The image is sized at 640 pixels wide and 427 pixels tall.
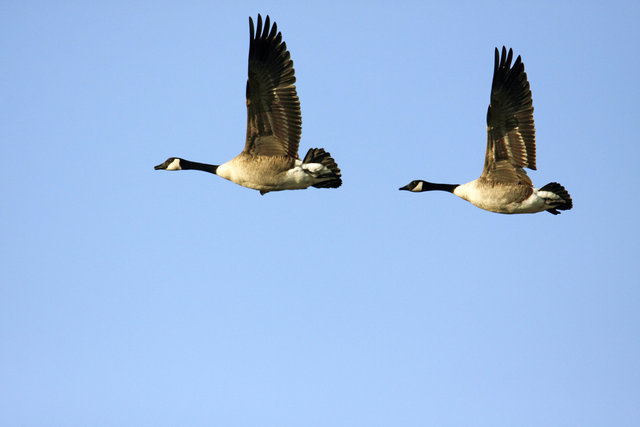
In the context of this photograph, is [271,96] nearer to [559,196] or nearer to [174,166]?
[174,166]

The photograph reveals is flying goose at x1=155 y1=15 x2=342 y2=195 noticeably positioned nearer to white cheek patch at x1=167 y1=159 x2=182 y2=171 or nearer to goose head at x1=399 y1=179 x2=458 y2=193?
white cheek patch at x1=167 y1=159 x2=182 y2=171

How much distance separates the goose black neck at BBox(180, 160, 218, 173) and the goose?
5.04 metres

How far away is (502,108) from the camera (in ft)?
62.5

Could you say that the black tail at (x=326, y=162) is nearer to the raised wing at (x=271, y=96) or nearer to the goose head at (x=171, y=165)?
the raised wing at (x=271, y=96)

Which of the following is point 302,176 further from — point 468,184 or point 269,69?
point 468,184

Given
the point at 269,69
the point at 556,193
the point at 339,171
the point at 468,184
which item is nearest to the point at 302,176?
the point at 339,171

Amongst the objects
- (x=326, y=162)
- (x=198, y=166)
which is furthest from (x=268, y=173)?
(x=198, y=166)

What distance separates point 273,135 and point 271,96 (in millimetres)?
738

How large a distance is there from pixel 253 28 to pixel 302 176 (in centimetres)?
282

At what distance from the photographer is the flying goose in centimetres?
1827

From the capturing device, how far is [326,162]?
18.9 meters

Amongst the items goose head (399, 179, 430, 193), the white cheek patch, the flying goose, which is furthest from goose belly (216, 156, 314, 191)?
goose head (399, 179, 430, 193)

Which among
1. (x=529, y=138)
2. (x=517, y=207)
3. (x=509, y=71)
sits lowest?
(x=517, y=207)

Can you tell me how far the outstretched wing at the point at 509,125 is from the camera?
19.0 metres
